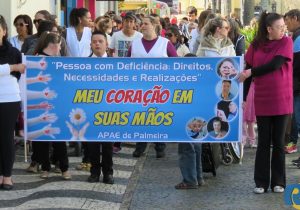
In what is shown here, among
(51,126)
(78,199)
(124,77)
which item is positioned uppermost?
(124,77)

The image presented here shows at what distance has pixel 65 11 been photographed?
62.6 feet

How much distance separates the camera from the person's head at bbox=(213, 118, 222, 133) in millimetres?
8016

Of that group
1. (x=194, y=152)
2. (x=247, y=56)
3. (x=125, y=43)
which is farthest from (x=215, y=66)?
(x=125, y=43)

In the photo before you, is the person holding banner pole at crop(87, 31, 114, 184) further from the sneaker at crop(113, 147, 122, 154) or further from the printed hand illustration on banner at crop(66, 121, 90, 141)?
the sneaker at crop(113, 147, 122, 154)

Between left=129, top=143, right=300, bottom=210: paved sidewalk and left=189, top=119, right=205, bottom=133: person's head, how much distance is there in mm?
679

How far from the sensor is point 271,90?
7.57m

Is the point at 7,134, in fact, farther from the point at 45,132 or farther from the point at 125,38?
the point at 125,38

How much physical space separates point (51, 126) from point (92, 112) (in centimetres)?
49

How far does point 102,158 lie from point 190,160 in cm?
100

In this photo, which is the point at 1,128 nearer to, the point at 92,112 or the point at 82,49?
the point at 92,112

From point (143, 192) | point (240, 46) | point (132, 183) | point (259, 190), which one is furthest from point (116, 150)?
point (259, 190)

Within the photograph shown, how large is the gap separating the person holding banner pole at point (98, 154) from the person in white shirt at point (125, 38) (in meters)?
2.87

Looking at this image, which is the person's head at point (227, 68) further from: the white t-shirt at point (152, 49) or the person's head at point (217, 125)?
the white t-shirt at point (152, 49)

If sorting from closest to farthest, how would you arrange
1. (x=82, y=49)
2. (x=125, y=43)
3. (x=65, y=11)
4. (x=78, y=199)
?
(x=78, y=199) → (x=82, y=49) → (x=125, y=43) → (x=65, y=11)
